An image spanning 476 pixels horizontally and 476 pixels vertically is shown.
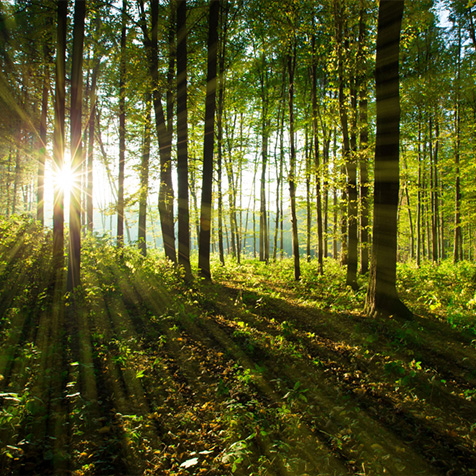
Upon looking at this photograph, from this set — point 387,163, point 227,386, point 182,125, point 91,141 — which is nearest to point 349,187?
point 387,163

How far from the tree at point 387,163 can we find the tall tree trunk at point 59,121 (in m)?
8.21

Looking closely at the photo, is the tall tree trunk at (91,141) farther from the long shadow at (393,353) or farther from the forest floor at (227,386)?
the long shadow at (393,353)

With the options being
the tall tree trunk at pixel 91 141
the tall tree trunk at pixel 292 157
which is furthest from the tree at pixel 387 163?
the tall tree trunk at pixel 91 141

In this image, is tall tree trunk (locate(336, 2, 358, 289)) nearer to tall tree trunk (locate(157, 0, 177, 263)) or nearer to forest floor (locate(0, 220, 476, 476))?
forest floor (locate(0, 220, 476, 476))

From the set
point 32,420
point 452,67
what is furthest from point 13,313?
point 452,67

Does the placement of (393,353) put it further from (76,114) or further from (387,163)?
(76,114)

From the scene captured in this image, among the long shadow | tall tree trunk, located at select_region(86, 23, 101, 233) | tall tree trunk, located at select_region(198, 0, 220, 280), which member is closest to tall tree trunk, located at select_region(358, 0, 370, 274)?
the long shadow

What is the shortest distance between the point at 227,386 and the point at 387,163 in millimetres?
5828

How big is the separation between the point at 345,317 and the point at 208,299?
3.97 metres

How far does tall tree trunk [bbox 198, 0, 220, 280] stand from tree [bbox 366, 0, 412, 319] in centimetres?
563

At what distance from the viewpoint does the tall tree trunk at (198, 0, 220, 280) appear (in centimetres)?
1007

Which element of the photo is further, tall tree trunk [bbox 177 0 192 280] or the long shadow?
tall tree trunk [bbox 177 0 192 280]

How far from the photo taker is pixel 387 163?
6.41m

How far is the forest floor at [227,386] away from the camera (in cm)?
292
